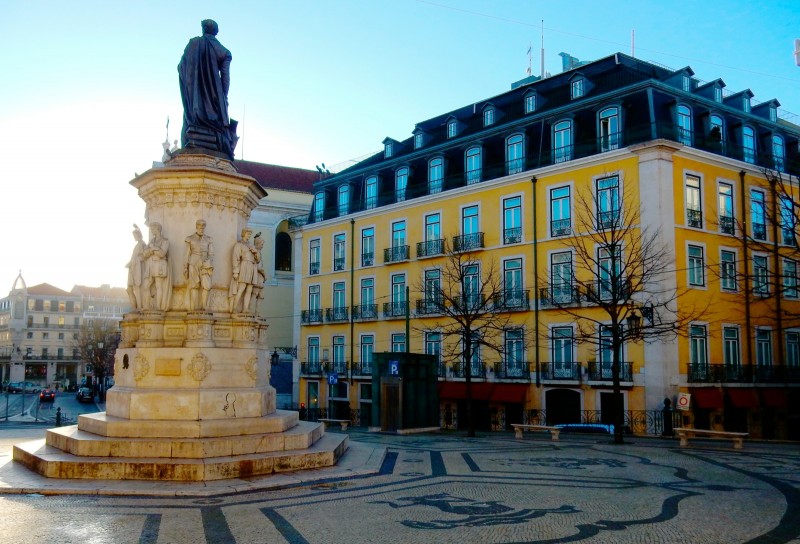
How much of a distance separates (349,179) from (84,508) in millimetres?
39778

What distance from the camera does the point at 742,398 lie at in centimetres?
3344

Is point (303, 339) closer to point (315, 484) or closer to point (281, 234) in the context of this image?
point (281, 234)

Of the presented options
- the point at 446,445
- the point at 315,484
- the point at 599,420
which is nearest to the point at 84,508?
the point at 315,484

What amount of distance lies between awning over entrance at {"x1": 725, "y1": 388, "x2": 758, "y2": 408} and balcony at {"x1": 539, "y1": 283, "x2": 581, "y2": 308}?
799cm

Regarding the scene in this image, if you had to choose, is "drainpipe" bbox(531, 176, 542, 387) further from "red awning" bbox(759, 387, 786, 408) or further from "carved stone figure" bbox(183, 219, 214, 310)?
"carved stone figure" bbox(183, 219, 214, 310)

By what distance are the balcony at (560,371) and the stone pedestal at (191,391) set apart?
19842mm

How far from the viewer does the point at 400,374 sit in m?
28.9

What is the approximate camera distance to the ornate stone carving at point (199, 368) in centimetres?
1470

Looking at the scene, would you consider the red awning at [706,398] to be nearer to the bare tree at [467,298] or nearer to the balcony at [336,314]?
the bare tree at [467,298]

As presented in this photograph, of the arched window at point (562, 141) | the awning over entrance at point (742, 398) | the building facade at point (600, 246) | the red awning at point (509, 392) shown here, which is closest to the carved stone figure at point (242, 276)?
the building facade at point (600, 246)

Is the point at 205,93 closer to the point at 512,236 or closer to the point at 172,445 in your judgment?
A: the point at 172,445

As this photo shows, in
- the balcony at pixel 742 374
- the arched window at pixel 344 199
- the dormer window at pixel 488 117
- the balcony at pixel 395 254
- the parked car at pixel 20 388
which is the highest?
the dormer window at pixel 488 117

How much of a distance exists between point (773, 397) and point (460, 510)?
2884 cm

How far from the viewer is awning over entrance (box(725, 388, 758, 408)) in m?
33.2
